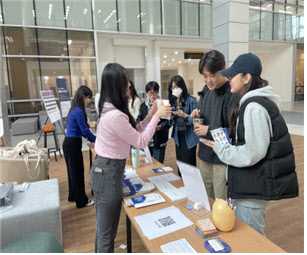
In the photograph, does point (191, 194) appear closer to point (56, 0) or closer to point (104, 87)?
point (104, 87)

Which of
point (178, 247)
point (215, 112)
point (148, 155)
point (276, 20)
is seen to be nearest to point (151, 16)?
point (276, 20)

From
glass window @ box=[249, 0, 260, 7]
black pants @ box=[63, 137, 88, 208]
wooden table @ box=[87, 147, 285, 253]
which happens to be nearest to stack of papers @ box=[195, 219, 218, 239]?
wooden table @ box=[87, 147, 285, 253]

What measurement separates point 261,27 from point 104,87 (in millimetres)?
12984

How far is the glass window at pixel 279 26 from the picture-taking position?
12.0m

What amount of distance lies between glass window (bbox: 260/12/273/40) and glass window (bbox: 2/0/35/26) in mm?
10867

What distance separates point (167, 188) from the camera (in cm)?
157

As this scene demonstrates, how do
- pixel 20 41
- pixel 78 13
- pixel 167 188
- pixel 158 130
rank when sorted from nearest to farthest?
pixel 167 188 → pixel 158 130 → pixel 20 41 → pixel 78 13

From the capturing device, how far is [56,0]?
26.9ft

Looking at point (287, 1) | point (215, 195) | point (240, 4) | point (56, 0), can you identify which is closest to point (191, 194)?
point (215, 195)

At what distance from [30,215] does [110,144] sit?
1101mm

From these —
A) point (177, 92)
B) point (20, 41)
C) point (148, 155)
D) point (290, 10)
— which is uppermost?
point (290, 10)

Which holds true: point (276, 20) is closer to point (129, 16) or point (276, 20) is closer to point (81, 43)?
point (129, 16)

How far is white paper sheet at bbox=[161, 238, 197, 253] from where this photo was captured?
3.15 ft

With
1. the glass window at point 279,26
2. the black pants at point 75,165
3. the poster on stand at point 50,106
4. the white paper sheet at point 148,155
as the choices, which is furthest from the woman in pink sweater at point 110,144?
the glass window at point 279,26
